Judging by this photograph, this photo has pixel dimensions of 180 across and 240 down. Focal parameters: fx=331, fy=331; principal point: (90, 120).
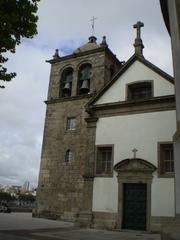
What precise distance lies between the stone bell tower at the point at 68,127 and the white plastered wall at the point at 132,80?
3.13 metres

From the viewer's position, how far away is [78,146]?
20859mm

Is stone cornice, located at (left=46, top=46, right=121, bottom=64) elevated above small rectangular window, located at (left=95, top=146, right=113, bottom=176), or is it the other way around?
stone cornice, located at (left=46, top=46, right=121, bottom=64)

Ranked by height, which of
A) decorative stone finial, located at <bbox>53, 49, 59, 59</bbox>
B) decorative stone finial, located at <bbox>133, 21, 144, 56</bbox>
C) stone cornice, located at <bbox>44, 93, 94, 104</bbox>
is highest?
decorative stone finial, located at <bbox>53, 49, 59, 59</bbox>

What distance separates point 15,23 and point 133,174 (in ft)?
31.3

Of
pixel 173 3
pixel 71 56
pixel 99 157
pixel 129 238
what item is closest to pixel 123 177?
pixel 99 157

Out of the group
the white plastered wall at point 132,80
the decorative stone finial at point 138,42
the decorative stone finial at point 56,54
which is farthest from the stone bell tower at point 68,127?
the decorative stone finial at point 138,42

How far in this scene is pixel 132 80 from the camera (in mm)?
16484

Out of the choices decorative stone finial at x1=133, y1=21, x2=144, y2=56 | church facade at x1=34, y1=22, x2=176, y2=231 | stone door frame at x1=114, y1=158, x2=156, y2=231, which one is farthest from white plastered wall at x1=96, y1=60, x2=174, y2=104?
stone door frame at x1=114, y1=158, x2=156, y2=231

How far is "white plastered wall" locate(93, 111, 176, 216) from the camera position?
13.9m

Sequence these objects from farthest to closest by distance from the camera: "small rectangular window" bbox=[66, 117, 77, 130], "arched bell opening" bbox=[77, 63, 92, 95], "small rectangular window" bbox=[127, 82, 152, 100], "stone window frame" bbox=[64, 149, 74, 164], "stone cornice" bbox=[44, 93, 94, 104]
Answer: "arched bell opening" bbox=[77, 63, 92, 95]
"small rectangular window" bbox=[66, 117, 77, 130]
"stone cornice" bbox=[44, 93, 94, 104]
"stone window frame" bbox=[64, 149, 74, 164]
"small rectangular window" bbox=[127, 82, 152, 100]

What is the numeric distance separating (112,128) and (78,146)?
527 cm

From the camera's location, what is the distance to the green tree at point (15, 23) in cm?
700

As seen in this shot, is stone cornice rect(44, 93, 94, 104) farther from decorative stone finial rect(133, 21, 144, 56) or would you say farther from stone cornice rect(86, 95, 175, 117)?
decorative stone finial rect(133, 21, 144, 56)

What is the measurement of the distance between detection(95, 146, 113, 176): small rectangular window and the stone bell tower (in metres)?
3.22
